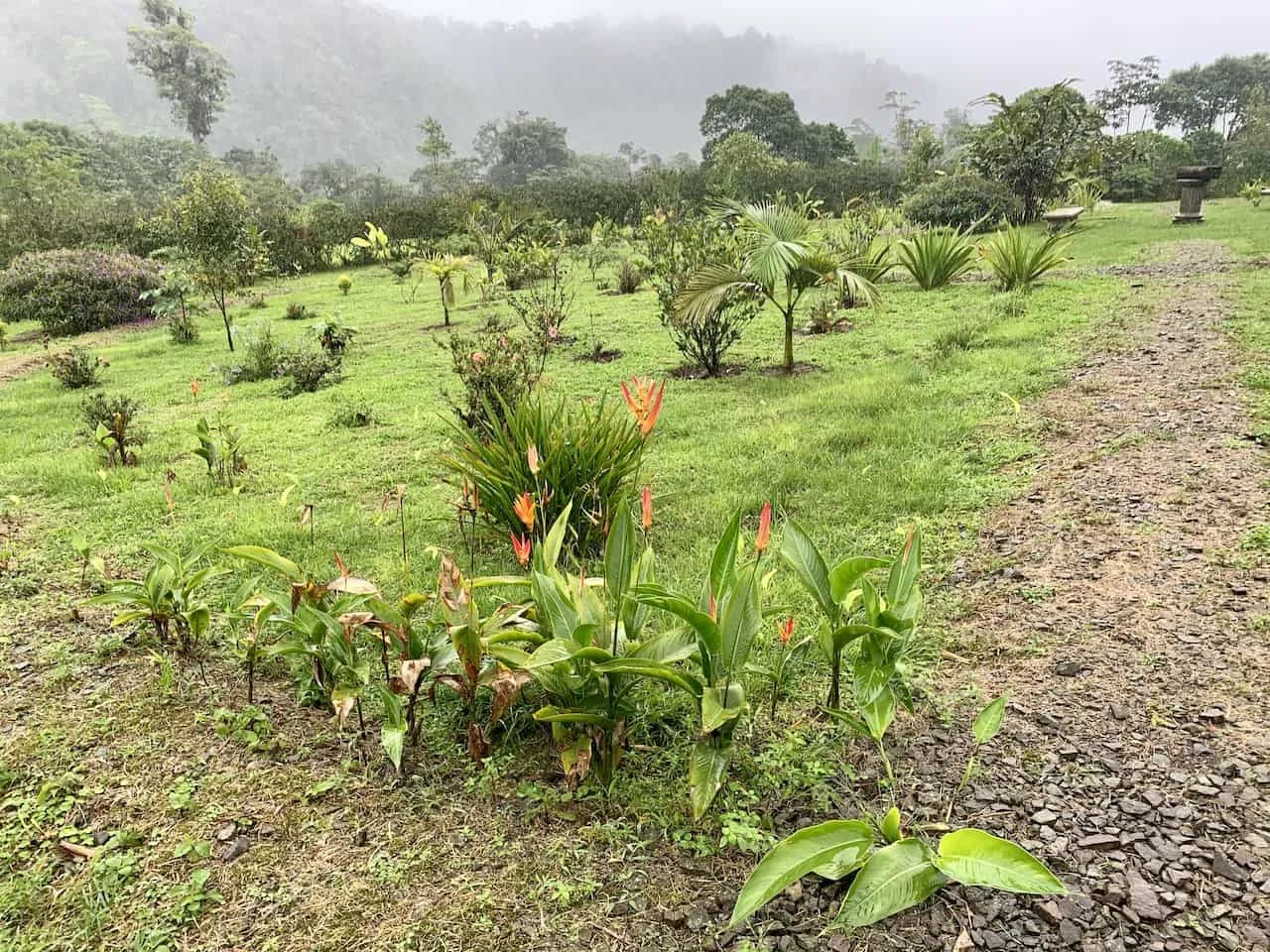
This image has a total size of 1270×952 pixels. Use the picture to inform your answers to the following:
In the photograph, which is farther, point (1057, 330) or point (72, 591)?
point (1057, 330)

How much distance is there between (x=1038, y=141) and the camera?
45.4 ft

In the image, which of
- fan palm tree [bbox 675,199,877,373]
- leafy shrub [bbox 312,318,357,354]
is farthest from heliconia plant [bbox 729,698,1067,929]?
leafy shrub [bbox 312,318,357,354]

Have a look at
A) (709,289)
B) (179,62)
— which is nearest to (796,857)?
(709,289)

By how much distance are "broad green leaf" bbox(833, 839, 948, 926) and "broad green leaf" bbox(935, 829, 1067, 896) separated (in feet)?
0.13

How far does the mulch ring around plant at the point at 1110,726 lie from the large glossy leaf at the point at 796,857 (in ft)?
0.73

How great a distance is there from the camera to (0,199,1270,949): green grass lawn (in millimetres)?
1844

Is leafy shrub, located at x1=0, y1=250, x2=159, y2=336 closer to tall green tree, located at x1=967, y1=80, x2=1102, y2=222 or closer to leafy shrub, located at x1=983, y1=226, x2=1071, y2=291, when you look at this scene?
leafy shrub, located at x1=983, y1=226, x2=1071, y2=291

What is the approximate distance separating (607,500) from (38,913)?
222 centimetres

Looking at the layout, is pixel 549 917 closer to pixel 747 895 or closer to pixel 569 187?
pixel 747 895

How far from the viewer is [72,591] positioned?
336 cm

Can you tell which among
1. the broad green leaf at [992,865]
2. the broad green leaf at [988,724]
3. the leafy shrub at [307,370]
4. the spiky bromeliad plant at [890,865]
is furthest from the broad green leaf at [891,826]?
the leafy shrub at [307,370]

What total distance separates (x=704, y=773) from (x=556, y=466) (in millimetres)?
1726

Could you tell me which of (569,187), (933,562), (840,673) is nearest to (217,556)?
(840,673)

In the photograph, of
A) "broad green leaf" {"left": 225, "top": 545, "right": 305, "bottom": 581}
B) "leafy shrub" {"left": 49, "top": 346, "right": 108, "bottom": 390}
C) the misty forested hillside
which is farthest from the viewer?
the misty forested hillside
